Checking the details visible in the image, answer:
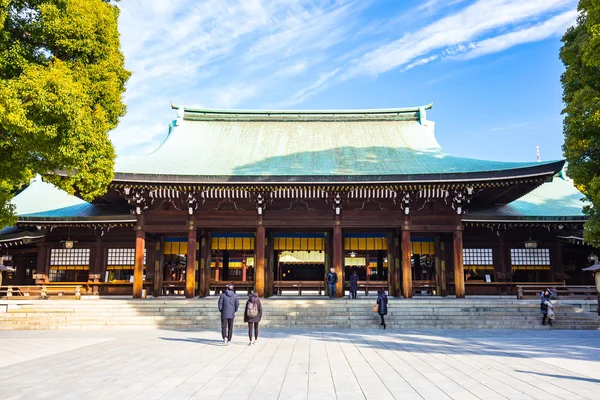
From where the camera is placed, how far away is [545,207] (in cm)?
2284

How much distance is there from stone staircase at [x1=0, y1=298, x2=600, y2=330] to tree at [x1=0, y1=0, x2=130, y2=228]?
731 cm

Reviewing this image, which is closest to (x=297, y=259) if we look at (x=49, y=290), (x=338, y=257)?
(x=338, y=257)

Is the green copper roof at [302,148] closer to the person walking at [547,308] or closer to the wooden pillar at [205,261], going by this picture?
the wooden pillar at [205,261]

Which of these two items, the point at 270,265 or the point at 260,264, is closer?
the point at 260,264

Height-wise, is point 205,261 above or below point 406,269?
above

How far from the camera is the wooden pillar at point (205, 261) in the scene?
22.8 m

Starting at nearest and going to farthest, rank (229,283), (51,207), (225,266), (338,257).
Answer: (338,257) < (229,283) < (51,207) < (225,266)

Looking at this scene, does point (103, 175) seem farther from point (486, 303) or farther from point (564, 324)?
point (564, 324)

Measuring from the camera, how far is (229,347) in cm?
1222

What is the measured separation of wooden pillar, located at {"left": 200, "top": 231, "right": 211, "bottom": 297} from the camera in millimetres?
22761

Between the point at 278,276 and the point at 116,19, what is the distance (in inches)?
640

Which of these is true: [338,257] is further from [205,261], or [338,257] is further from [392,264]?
[205,261]

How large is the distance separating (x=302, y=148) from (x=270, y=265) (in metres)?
6.63

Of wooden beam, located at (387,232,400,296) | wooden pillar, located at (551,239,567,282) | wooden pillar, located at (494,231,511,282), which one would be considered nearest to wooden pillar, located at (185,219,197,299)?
wooden beam, located at (387,232,400,296)
